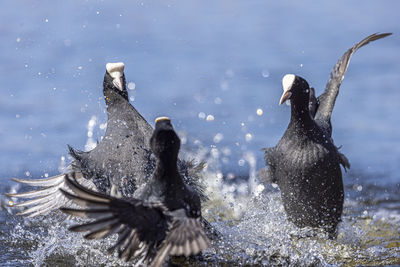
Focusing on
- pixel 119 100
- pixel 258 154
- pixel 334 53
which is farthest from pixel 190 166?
pixel 334 53

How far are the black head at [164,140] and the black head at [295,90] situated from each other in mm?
1460

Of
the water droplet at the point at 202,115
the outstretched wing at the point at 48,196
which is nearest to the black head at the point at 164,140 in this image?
the outstretched wing at the point at 48,196

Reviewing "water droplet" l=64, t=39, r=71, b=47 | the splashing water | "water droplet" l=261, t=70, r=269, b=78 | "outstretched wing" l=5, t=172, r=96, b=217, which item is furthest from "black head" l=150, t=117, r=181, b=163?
"water droplet" l=64, t=39, r=71, b=47

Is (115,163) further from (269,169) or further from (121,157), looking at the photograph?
(269,169)

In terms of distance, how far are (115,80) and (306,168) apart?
1840 mm

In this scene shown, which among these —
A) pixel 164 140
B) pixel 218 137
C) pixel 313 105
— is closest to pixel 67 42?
pixel 218 137

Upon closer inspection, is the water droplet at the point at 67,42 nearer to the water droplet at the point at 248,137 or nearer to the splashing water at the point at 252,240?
the water droplet at the point at 248,137

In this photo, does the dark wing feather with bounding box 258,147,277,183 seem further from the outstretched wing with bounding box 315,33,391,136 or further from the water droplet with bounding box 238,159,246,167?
the water droplet with bounding box 238,159,246,167

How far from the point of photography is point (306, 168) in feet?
17.2

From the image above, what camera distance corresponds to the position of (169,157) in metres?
3.98

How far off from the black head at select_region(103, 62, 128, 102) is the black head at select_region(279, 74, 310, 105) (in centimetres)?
142

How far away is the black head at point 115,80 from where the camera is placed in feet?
18.0

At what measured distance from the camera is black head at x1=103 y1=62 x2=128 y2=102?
549 centimetres

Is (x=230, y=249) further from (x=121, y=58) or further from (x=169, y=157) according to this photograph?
(x=121, y=58)
